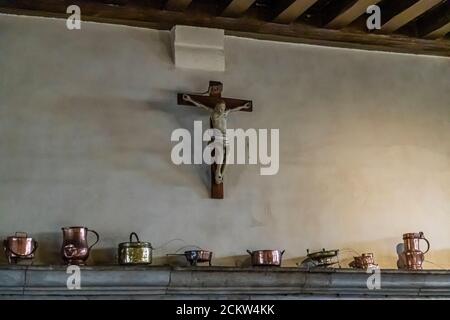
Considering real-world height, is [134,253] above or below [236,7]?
below

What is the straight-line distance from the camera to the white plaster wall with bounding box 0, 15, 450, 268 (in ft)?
9.80

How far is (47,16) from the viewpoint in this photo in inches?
124

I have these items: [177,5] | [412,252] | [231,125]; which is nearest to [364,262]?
[412,252]

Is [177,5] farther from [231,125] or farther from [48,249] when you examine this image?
[48,249]

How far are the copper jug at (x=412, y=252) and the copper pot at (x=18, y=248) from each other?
1704 mm

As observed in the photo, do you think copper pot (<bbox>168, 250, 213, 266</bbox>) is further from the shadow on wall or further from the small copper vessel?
the small copper vessel

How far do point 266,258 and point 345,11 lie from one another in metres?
1.27

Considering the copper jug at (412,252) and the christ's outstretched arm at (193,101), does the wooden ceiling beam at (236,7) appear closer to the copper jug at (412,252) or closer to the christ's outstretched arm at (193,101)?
the christ's outstretched arm at (193,101)

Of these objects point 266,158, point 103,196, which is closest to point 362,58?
point 266,158

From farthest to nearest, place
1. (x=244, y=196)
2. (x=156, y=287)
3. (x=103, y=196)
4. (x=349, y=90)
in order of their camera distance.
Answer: (x=349, y=90), (x=244, y=196), (x=103, y=196), (x=156, y=287)

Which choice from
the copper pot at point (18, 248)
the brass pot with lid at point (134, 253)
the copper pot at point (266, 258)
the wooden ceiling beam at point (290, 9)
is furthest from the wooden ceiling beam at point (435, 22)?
the copper pot at point (18, 248)

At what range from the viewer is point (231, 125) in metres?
3.29

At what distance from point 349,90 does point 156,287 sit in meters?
1.49
